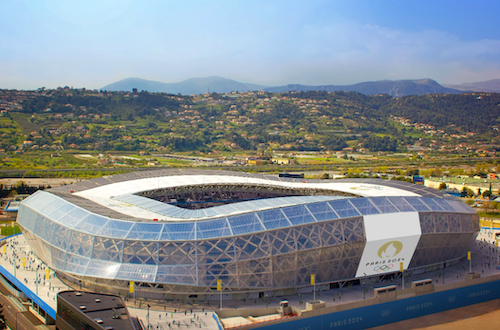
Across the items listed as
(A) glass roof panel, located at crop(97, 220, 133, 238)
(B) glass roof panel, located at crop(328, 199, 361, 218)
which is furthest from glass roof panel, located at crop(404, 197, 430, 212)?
(A) glass roof panel, located at crop(97, 220, 133, 238)

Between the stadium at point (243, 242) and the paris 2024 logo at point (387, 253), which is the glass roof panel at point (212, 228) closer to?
the stadium at point (243, 242)

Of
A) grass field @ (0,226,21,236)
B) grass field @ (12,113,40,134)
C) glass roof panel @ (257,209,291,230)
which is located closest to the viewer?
glass roof panel @ (257,209,291,230)

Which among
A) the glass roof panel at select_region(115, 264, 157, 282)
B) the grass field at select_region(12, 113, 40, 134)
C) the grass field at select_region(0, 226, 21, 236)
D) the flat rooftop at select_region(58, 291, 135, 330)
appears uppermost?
the grass field at select_region(12, 113, 40, 134)

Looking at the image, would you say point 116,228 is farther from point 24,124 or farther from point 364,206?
point 24,124

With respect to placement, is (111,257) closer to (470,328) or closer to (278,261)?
(278,261)

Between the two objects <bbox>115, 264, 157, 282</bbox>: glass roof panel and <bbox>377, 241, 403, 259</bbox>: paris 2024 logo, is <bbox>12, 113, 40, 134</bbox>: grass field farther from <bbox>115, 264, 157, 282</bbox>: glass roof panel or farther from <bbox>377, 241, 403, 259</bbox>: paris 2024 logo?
<bbox>377, 241, 403, 259</bbox>: paris 2024 logo

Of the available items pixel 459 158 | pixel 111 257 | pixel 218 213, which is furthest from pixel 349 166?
pixel 111 257

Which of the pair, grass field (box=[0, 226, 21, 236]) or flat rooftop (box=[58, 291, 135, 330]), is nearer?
flat rooftop (box=[58, 291, 135, 330])

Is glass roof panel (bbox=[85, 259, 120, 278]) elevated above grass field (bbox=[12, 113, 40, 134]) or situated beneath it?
situated beneath
